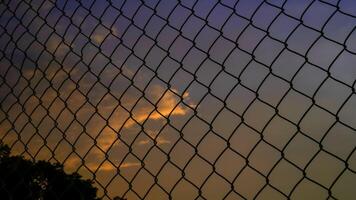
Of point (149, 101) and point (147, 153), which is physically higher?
point (149, 101)

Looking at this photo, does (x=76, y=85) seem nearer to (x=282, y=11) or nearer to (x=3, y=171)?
(x=282, y=11)

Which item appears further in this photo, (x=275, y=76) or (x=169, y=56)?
(x=169, y=56)

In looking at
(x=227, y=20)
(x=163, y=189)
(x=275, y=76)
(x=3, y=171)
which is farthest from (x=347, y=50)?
(x=3, y=171)

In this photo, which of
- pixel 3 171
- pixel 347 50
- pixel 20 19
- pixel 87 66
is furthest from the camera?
pixel 3 171

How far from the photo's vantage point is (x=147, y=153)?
10.2 feet

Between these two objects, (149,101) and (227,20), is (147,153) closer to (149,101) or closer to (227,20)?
(149,101)

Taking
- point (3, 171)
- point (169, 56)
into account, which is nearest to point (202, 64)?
point (169, 56)

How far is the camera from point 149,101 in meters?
3.13

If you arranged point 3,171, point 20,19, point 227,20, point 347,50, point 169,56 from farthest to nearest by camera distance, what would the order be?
point 3,171 < point 20,19 < point 169,56 < point 227,20 < point 347,50

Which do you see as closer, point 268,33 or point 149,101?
point 268,33

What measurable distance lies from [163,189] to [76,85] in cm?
101

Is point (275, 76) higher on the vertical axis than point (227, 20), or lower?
lower

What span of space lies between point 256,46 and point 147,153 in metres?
0.90

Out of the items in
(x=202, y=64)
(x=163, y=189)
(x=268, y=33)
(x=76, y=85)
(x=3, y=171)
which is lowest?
(x=163, y=189)
